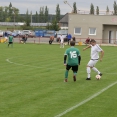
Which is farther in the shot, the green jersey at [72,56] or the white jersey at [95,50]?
the white jersey at [95,50]

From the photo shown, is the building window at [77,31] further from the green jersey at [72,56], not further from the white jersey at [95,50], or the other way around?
the green jersey at [72,56]

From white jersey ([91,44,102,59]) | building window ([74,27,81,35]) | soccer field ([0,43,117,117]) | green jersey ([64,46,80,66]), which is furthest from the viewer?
building window ([74,27,81,35])

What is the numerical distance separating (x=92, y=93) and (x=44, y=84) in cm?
277

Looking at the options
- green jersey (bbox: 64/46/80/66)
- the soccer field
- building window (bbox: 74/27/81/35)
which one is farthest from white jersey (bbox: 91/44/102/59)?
building window (bbox: 74/27/81/35)

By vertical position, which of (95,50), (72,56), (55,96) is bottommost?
(55,96)

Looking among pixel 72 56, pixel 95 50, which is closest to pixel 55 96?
pixel 72 56

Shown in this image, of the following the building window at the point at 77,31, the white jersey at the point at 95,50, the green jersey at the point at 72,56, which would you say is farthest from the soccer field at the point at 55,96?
the building window at the point at 77,31

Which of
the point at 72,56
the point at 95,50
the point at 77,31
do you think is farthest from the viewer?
the point at 77,31

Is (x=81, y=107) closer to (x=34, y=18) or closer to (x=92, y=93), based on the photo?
(x=92, y=93)

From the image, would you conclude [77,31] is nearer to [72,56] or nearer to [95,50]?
[95,50]

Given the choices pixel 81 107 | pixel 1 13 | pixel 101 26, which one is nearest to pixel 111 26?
pixel 101 26

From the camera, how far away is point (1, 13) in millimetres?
169000

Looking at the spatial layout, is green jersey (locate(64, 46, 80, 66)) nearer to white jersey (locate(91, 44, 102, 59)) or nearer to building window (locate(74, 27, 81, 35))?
white jersey (locate(91, 44, 102, 59))

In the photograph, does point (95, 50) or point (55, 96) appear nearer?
point (55, 96)
